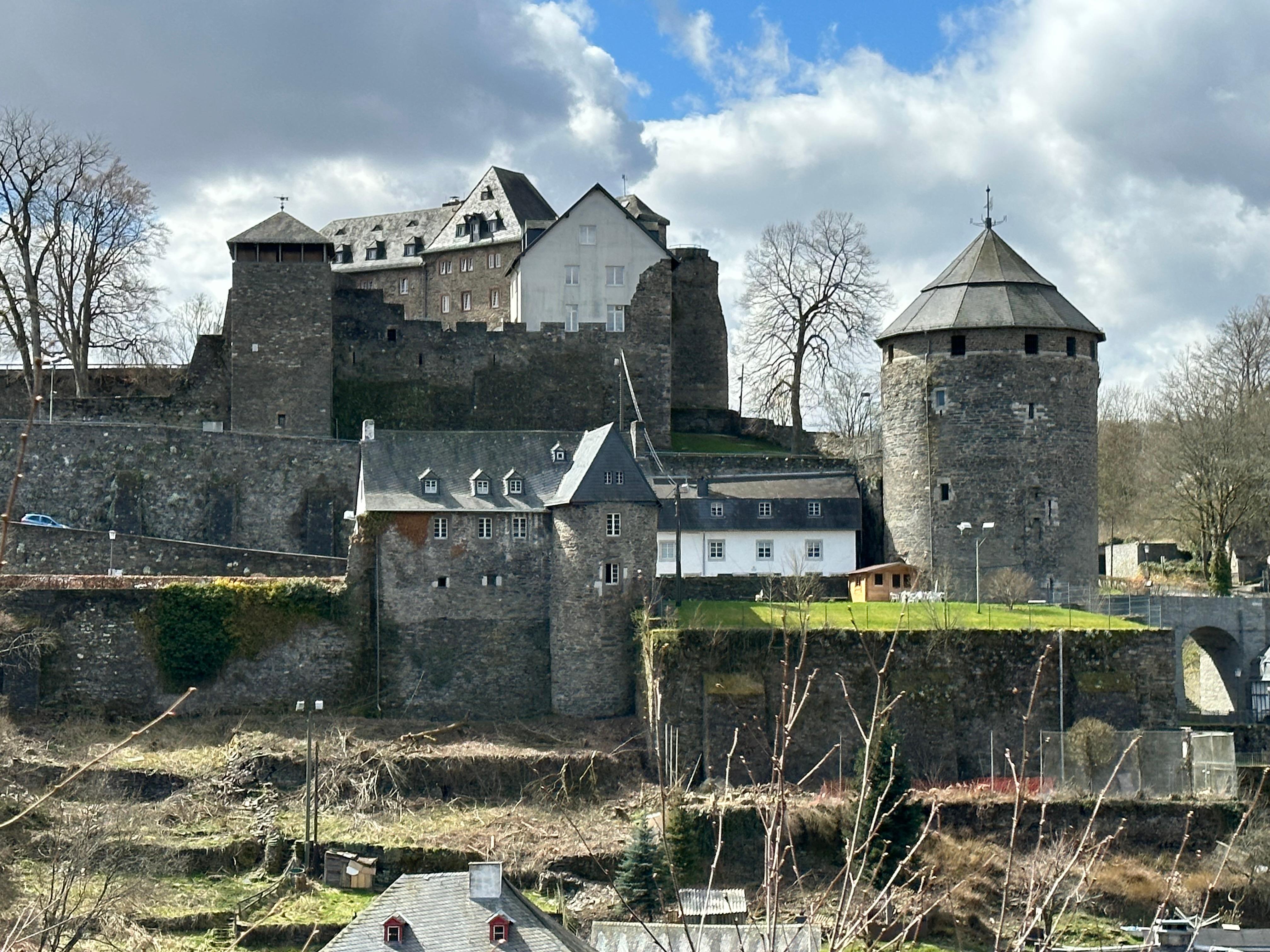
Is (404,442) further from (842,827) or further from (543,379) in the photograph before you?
(842,827)

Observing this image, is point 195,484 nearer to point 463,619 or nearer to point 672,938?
point 463,619

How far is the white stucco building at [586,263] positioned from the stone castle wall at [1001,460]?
1156 cm

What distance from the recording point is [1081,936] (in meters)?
29.9

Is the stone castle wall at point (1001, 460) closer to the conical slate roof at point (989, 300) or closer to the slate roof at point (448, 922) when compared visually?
the conical slate roof at point (989, 300)

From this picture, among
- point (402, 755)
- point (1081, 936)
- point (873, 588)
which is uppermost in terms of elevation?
point (873, 588)

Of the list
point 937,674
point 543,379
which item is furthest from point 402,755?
point 543,379

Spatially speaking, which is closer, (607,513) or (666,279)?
(607,513)

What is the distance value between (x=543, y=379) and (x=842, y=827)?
1856 centimetres

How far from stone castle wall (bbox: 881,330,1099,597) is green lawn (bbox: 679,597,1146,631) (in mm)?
1945

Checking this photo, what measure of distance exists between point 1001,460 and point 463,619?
12.7 metres

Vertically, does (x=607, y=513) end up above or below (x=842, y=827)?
above

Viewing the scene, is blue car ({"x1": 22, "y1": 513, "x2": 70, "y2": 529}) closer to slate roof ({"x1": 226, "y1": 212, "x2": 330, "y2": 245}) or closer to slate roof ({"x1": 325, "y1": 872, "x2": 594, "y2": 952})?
slate roof ({"x1": 226, "y1": 212, "x2": 330, "y2": 245})

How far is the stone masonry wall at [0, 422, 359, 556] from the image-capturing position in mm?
41094

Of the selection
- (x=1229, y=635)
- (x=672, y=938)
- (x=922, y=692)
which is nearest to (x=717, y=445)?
(x=1229, y=635)
